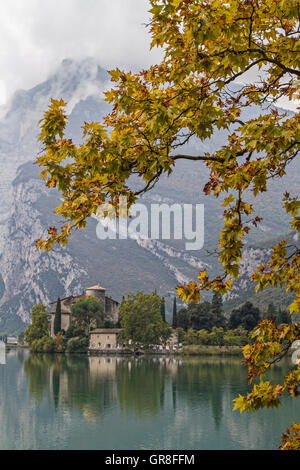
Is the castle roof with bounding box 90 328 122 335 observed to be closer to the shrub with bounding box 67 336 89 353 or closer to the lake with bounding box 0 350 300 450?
the shrub with bounding box 67 336 89 353

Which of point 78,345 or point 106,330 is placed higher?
point 106,330

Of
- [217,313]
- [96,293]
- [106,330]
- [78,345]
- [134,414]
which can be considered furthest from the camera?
[96,293]

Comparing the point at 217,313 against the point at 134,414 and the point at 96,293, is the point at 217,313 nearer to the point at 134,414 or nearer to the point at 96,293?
the point at 96,293

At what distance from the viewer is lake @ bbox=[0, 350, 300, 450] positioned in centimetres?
2534

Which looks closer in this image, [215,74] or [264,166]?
[264,166]

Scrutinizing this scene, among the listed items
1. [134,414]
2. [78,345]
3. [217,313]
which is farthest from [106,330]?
[134,414]

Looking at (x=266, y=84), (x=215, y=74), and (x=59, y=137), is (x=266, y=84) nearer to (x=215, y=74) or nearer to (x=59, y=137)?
(x=215, y=74)

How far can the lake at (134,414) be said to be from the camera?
25.3 m

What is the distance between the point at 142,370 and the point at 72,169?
5798 cm

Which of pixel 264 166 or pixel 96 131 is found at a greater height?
pixel 96 131

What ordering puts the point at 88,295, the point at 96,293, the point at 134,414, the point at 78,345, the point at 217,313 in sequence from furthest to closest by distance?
1. the point at 96,293
2. the point at 88,295
3. the point at 78,345
4. the point at 217,313
5. the point at 134,414

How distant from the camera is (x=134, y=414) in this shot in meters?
32.4
